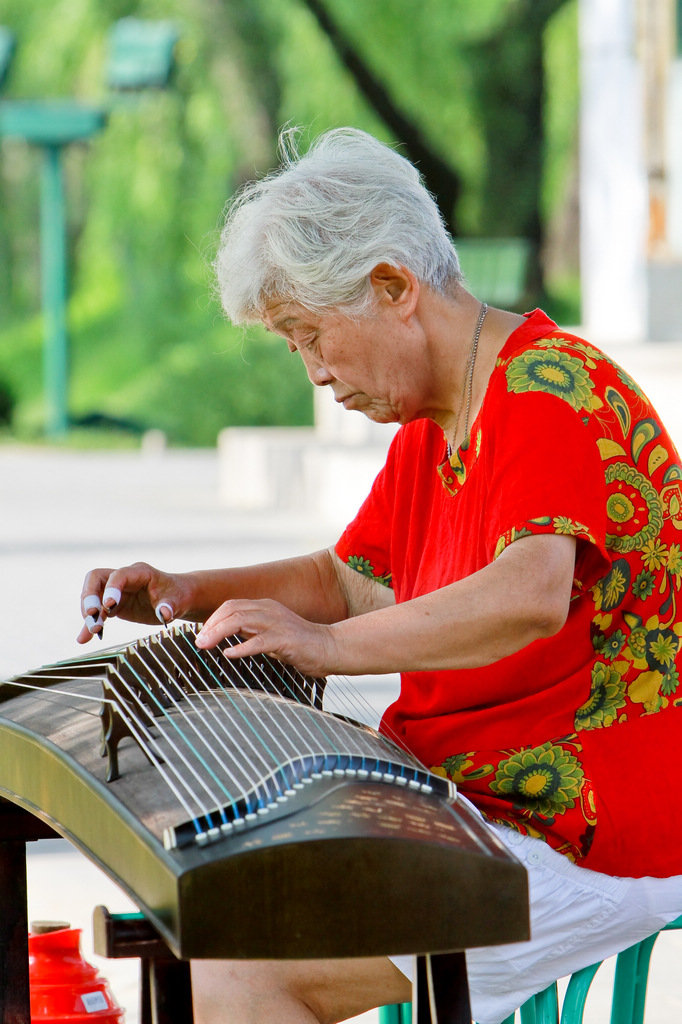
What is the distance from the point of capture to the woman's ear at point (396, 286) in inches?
71.6

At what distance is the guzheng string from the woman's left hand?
0.07 metres

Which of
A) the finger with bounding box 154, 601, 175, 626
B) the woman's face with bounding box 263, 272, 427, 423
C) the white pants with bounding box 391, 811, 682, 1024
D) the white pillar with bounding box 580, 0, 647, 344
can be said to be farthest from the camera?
the white pillar with bounding box 580, 0, 647, 344

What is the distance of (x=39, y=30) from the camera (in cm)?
2077

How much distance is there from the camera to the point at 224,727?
5.23 feet

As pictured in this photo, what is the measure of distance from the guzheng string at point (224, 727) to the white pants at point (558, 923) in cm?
23

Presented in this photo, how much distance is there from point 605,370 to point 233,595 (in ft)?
2.43

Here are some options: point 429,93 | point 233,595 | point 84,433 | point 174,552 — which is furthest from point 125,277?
point 233,595

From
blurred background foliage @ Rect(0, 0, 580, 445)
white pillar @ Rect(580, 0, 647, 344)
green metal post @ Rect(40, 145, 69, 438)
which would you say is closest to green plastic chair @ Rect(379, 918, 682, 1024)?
white pillar @ Rect(580, 0, 647, 344)

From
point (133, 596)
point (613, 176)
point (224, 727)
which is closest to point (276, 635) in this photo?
point (224, 727)

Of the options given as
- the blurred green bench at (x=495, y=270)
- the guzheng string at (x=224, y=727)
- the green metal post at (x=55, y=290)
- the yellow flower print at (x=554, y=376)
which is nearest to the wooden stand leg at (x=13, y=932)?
the guzheng string at (x=224, y=727)

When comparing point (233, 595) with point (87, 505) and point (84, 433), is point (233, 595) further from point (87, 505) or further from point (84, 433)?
point (84, 433)

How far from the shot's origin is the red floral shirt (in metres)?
1.69

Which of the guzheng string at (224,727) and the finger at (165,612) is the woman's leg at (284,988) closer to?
the guzheng string at (224,727)

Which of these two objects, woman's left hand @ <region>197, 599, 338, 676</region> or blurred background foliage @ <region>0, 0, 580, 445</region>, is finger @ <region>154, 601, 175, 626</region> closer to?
woman's left hand @ <region>197, 599, 338, 676</region>
